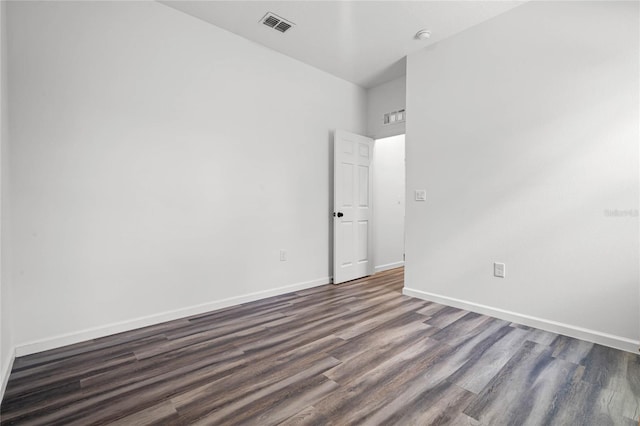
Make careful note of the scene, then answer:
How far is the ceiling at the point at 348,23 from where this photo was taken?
2686 millimetres

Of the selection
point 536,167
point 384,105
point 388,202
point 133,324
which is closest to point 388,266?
point 388,202

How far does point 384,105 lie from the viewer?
4402 mm

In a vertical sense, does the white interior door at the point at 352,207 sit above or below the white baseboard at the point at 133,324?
above

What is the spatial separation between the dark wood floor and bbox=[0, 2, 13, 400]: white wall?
0.16m

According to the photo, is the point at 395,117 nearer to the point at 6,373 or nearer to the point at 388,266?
the point at 388,266

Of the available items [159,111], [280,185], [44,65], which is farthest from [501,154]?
[44,65]

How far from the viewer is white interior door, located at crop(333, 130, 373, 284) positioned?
404 cm

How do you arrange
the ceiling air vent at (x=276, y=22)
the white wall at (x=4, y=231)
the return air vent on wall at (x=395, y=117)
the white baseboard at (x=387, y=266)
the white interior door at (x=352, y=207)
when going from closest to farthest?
the white wall at (x=4, y=231), the ceiling air vent at (x=276, y=22), the white interior door at (x=352, y=207), the return air vent on wall at (x=395, y=117), the white baseboard at (x=387, y=266)

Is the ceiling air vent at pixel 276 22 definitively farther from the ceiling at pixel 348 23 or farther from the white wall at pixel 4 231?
the white wall at pixel 4 231

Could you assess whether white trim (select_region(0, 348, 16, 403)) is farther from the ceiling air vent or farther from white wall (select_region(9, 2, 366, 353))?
the ceiling air vent

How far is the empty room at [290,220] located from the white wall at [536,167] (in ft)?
0.05

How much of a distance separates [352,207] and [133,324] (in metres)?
2.86

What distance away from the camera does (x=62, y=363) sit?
1985 mm

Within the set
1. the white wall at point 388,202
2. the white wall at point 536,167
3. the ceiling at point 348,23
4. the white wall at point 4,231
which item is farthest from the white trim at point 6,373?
the white wall at point 388,202
